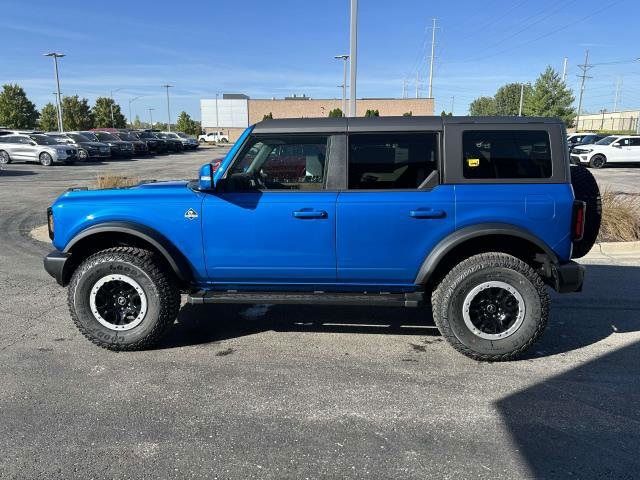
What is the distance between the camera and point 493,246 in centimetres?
418

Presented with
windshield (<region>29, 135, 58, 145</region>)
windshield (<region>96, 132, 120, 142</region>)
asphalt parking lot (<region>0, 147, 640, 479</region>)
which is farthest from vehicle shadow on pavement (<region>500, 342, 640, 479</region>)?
windshield (<region>96, 132, 120, 142</region>)

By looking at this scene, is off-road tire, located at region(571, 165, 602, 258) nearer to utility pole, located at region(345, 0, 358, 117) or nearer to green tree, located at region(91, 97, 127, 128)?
utility pole, located at region(345, 0, 358, 117)

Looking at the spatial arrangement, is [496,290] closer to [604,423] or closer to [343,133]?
[604,423]

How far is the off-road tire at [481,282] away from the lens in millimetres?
3906

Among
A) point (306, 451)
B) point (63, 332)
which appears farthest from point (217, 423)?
point (63, 332)

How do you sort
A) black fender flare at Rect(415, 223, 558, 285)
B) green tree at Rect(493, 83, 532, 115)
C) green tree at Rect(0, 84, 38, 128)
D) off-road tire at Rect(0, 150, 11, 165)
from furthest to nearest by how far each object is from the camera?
green tree at Rect(493, 83, 532, 115) < green tree at Rect(0, 84, 38, 128) < off-road tire at Rect(0, 150, 11, 165) < black fender flare at Rect(415, 223, 558, 285)

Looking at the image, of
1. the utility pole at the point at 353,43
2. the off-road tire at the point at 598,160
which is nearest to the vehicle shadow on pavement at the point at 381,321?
the utility pole at the point at 353,43

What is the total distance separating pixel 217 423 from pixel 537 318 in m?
2.55

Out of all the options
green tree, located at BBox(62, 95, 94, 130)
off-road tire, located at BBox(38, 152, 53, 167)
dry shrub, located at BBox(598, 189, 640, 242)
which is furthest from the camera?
green tree, located at BBox(62, 95, 94, 130)

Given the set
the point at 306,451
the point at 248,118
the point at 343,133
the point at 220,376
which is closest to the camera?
the point at 306,451

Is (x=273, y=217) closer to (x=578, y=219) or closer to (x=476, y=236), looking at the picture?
(x=476, y=236)

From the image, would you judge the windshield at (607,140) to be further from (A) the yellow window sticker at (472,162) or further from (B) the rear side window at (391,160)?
(B) the rear side window at (391,160)

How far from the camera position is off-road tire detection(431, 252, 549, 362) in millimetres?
3906

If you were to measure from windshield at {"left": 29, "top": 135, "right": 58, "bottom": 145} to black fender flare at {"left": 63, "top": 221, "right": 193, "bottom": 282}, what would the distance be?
2497cm
